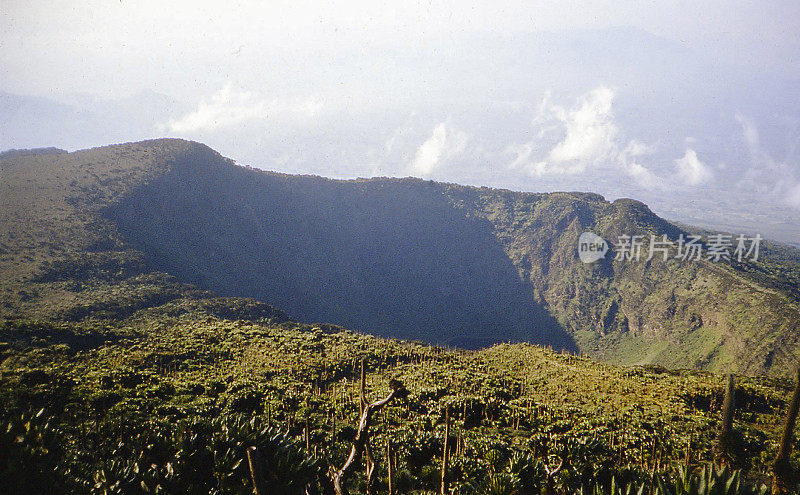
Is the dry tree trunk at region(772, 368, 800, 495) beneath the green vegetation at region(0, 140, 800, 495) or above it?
above

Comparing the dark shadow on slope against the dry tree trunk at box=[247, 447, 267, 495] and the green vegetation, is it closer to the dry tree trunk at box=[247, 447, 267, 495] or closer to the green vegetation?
the green vegetation

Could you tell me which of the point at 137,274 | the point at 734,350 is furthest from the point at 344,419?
the point at 734,350

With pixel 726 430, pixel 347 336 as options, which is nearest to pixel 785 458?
pixel 726 430

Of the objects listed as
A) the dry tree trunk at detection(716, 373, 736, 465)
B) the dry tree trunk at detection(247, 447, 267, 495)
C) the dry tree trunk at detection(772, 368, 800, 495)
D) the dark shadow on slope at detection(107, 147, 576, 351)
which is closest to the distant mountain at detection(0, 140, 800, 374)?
the dark shadow on slope at detection(107, 147, 576, 351)

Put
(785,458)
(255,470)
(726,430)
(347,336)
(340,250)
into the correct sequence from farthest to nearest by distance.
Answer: (340,250) → (347,336) → (726,430) → (785,458) → (255,470)

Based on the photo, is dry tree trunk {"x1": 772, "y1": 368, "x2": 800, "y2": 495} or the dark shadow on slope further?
the dark shadow on slope

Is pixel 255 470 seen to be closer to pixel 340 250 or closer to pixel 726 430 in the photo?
pixel 726 430

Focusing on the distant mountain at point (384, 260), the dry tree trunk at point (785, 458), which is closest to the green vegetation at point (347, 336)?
the distant mountain at point (384, 260)
